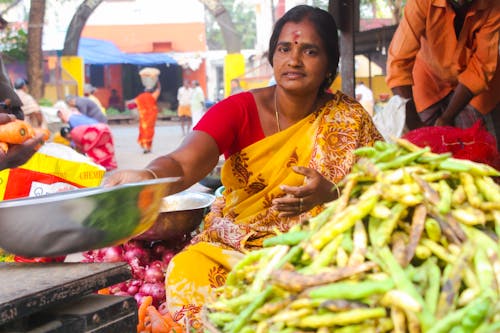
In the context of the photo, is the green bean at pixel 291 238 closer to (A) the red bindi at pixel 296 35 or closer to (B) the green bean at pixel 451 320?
(B) the green bean at pixel 451 320

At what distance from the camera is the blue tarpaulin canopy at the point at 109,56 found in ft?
100

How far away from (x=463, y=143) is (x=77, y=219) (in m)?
2.22

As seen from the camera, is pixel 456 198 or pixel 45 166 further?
pixel 45 166

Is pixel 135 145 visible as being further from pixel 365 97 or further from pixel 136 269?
pixel 136 269

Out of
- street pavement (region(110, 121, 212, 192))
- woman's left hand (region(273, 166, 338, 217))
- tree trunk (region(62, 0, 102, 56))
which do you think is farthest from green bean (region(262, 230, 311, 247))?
tree trunk (region(62, 0, 102, 56))

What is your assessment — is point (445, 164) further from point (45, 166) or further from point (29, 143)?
point (45, 166)

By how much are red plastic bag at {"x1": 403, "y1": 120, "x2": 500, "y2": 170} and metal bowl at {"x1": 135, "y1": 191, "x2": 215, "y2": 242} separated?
1.20 meters

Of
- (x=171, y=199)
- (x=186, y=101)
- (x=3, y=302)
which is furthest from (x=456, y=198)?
(x=186, y=101)

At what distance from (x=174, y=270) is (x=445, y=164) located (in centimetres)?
143

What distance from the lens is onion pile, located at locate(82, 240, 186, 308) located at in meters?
3.48

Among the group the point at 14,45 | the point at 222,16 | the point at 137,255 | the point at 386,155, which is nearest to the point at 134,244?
the point at 137,255

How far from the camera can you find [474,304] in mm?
1291

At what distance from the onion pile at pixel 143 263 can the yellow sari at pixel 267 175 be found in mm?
671

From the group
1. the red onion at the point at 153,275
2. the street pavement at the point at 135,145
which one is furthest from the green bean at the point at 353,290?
the street pavement at the point at 135,145
